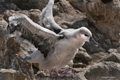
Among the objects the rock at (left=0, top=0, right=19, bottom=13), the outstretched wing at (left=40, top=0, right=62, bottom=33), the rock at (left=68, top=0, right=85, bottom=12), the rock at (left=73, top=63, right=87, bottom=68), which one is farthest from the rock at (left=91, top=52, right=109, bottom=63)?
the outstretched wing at (left=40, top=0, right=62, bottom=33)

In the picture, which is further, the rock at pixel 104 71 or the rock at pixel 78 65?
the rock at pixel 78 65

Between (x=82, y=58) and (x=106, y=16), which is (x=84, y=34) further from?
(x=106, y=16)

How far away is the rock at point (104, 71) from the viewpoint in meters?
5.88

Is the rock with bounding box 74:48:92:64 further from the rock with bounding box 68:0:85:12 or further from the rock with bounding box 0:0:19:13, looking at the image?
the rock with bounding box 0:0:19:13

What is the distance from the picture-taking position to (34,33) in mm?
6379

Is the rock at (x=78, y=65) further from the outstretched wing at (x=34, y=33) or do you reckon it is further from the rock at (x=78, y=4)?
the outstretched wing at (x=34, y=33)

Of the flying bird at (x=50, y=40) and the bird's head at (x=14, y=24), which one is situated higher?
the bird's head at (x=14, y=24)

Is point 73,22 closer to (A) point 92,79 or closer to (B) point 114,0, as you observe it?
(B) point 114,0

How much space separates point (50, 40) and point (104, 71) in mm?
1051

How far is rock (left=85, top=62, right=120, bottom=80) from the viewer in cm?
588

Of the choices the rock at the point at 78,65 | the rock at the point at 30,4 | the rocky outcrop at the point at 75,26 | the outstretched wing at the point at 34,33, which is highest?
the outstretched wing at the point at 34,33

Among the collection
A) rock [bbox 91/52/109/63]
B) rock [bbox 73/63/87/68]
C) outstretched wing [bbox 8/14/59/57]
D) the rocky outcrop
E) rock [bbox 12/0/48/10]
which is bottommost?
rock [bbox 73/63/87/68]

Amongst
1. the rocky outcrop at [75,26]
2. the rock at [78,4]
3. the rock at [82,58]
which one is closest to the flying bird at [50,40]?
the rocky outcrop at [75,26]

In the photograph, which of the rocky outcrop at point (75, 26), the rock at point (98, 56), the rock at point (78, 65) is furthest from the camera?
the rock at point (98, 56)
